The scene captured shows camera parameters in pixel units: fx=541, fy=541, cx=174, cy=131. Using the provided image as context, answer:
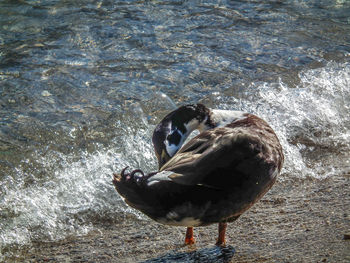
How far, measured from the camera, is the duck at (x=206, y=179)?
10.0ft

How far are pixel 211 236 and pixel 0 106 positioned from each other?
9.47 feet

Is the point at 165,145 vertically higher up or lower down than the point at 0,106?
higher up

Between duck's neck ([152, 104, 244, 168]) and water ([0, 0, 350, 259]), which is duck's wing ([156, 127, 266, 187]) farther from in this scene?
water ([0, 0, 350, 259])

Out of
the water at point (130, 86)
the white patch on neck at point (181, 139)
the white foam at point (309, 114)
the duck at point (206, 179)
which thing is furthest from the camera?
the white foam at point (309, 114)

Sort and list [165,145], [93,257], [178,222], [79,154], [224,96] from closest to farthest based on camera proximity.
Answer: [178,222] < [93,257] < [165,145] < [79,154] < [224,96]

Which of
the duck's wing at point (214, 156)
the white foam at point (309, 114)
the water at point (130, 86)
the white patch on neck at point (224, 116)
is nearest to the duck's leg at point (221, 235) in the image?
the duck's wing at point (214, 156)

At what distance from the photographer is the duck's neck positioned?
3.84 m

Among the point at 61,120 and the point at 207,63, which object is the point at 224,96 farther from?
the point at 61,120

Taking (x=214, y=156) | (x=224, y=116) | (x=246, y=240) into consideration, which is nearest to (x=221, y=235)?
(x=246, y=240)

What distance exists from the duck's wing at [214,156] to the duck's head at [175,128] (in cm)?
27

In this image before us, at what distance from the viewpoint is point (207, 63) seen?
6754mm

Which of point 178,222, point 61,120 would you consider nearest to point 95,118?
point 61,120

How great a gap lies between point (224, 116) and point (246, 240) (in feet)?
3.88

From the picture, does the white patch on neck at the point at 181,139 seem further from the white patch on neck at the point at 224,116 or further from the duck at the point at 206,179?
the white patch on neck at the point at 224,116
